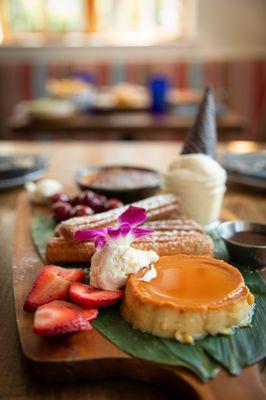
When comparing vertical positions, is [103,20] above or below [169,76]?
above

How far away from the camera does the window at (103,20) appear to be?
594 centimetres

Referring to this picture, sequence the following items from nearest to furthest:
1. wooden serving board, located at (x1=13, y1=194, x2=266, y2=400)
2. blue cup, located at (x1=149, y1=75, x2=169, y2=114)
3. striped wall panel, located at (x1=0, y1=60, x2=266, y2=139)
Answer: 1. wooden serving board, located at (x1=13, y1=194, x2=266, y2=400)
2. blue cup, located at (x1=149, y1=75, x2=169, y2=114)
3. striped wall panel, located at (x1=0, y1=60, x2=266, y2=139)

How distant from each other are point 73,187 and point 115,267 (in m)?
1.01

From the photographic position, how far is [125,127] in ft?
11.5

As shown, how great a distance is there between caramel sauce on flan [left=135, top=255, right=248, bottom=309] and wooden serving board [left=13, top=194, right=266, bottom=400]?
0.42 feet

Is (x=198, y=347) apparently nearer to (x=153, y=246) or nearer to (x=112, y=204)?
Result: (x=153, y=246)

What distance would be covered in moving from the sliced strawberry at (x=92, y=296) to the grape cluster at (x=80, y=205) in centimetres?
52

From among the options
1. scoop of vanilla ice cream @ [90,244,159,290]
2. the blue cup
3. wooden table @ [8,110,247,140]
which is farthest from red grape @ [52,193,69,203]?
the blue cup

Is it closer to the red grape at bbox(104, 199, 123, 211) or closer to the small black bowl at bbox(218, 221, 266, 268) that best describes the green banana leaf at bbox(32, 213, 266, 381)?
the small black bowl at bbox(218, 221, 266, 268)

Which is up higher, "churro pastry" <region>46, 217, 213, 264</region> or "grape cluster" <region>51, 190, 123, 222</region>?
"churro pastry" <region>46, 217, 213, 264</region>

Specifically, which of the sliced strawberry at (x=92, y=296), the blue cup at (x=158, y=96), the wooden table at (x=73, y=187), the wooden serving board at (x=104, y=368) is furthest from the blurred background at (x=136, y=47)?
the wooden serving board at (x=104, y=368)

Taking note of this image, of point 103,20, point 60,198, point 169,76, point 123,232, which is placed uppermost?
point 103,20

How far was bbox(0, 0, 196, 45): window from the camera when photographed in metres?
5.94

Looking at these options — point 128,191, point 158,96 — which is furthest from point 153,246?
point 158,96
